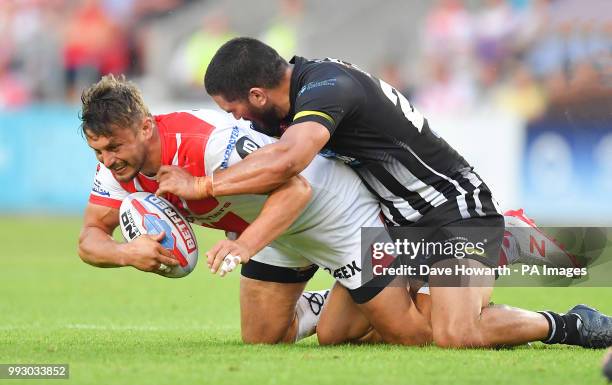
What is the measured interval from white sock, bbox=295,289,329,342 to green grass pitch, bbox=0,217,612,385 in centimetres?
9

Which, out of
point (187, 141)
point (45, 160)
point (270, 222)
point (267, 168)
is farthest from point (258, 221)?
point (45, 160)

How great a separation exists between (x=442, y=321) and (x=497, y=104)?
41.1ft

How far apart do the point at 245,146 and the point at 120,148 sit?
2.47 ft

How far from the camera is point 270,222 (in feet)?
21.4

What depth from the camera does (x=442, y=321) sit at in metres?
6.93

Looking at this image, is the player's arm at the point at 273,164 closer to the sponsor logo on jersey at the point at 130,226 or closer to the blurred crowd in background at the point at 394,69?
the sponsor logo on jersey at the point at 130,226

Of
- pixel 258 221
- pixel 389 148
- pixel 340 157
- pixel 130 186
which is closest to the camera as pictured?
pixel 258 221

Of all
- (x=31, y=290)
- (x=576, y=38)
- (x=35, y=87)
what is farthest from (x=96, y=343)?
(x=35, y=87)

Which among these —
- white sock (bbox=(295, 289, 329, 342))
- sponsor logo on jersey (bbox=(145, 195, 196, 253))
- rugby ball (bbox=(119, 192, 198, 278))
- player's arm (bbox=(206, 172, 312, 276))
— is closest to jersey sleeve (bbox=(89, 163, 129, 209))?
rugby ball (bbox=(119, 192, 198, 278))

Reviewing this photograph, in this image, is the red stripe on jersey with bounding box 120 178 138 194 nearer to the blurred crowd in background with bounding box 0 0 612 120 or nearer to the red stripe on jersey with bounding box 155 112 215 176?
the red stripe on jersey with bounding box 155 112 215 176

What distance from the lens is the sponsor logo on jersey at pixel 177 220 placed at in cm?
679

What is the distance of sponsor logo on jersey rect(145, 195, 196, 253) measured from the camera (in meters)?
6.79

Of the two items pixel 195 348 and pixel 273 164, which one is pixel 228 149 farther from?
pixel 195 348

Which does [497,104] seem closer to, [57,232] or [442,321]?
[57,232]
